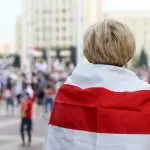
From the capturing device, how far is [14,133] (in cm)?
1567

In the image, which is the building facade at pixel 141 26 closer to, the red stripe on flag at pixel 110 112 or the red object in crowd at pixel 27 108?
the red stripe on flag at pixel 110 112

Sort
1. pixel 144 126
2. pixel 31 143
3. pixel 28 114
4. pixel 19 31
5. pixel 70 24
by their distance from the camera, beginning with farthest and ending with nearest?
pixel 19 31 < pixel 70 24 < pixel 31 143 < pixel 28 114 < pixel 144 126

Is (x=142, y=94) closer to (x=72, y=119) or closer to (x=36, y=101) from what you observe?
(x=72, y=119)

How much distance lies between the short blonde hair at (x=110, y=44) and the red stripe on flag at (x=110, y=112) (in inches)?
5.1

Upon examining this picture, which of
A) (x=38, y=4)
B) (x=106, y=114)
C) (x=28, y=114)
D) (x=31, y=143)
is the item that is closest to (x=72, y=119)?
(x=106, y=114)

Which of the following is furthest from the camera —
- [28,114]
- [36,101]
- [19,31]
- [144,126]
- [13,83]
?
[19,31]

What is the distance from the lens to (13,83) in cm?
2623

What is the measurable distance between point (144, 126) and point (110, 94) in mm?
174

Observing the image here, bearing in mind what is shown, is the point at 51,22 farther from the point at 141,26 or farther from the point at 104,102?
the point at 104,102

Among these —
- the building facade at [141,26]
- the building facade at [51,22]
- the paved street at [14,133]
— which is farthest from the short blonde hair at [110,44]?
the building facade at [51,22]

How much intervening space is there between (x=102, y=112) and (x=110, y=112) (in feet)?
0.10

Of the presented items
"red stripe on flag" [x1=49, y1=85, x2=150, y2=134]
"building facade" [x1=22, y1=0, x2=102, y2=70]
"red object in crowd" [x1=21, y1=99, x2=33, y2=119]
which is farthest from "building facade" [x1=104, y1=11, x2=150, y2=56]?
"building facade" [x1=22, y1=0, x2=102, y2=70]

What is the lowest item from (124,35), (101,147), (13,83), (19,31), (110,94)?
(19,31)

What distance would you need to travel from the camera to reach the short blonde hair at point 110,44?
2389 millimetres
